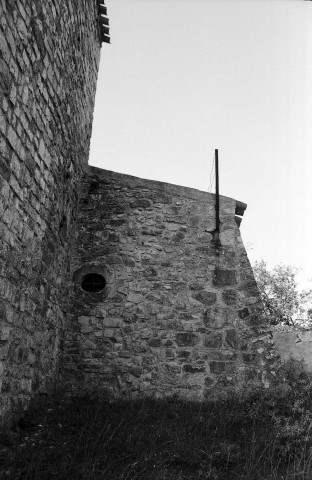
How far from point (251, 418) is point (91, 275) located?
10.2ft

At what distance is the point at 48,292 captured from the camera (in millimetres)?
5605

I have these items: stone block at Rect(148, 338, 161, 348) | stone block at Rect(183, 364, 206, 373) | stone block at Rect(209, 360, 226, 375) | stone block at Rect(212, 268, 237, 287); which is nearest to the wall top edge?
stone block at Rect(212, 268, 237, 287)

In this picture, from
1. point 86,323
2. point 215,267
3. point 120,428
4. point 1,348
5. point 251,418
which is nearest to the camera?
point 1,348

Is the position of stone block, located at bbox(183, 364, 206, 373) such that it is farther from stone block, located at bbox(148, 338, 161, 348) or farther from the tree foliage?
the tree foliage

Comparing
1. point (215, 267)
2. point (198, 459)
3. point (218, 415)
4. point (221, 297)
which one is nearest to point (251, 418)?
point (218, 415)

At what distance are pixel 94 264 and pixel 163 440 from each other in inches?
120

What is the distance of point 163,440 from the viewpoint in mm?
4629

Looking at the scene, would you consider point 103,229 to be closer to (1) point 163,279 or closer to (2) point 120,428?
(1) point 163,279

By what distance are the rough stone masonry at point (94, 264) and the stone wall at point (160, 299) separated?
16mm

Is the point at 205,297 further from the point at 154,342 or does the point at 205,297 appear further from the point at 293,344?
the point at 293,344

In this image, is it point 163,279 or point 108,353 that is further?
point 163,279

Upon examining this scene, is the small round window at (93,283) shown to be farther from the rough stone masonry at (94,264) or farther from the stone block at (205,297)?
the stone block at (205,297)

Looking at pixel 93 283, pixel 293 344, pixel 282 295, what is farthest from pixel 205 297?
pixel 282 295

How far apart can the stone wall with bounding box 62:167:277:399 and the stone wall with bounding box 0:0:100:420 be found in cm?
46
